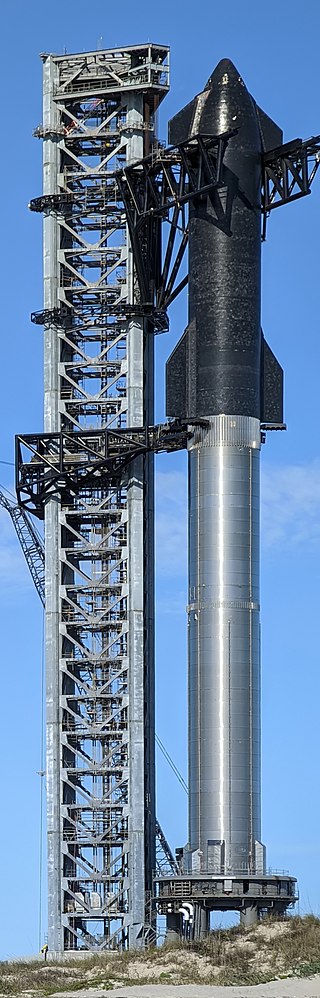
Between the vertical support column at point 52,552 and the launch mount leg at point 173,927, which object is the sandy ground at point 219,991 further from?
the vertical support column at point 52,552

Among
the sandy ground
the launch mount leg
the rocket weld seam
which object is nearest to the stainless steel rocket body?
the rocket weld seam

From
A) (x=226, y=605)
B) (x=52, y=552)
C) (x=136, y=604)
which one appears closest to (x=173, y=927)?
(x=226, y=605)

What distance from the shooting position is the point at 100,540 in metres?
116

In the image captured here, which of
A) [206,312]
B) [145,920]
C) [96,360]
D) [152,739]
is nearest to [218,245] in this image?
[206,312]

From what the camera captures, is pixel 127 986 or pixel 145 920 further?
pixel 145 920

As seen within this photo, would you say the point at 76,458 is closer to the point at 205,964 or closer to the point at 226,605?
the point at 226,605

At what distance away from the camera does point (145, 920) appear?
112 meters

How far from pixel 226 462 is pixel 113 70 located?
75.9 feet

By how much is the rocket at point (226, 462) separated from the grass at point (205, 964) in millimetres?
5798

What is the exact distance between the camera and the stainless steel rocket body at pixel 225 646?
10550 cm

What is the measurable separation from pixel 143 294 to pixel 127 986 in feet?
123

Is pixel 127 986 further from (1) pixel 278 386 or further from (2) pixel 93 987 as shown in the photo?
(1) pixel 278 386

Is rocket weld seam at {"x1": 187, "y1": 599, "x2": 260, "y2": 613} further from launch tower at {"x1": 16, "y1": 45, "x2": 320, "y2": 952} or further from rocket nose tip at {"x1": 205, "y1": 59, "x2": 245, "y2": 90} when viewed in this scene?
rocket nose tip at {"x1": 205, "y1": 59, "x2": 245, "y2": 90}

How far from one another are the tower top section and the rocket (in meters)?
5.17
